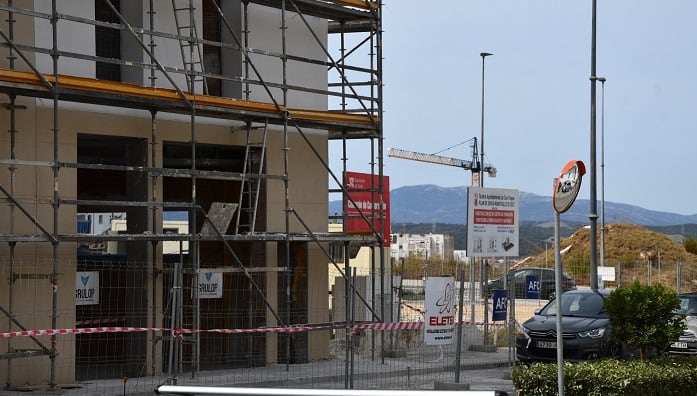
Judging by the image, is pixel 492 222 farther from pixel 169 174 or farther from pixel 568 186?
pixel 568 186

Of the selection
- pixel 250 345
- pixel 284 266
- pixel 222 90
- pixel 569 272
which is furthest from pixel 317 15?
pixel 569 272

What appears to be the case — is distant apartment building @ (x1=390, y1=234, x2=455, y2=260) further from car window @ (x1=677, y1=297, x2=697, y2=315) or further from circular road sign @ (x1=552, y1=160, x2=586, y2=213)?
circular road sign @ (x1=552, y1=160, x2=586, y2=213)

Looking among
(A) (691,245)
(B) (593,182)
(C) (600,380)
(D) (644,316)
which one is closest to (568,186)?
(C) (600,380)

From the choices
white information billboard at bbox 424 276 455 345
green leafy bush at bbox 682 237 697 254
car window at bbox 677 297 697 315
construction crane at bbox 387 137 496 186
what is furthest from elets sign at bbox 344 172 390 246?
construction crane at bbox 387 137 496 186

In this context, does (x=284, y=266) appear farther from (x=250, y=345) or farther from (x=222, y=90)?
(x=222, y=90)

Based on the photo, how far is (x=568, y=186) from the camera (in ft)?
42.0

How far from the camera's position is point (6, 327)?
17.5 m

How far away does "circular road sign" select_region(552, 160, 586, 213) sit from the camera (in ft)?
41.7

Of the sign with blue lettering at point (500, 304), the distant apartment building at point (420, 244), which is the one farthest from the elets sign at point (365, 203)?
the distant apartment building at point (420, 244)

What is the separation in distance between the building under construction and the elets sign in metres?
0.28

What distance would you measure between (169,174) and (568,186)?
780cm

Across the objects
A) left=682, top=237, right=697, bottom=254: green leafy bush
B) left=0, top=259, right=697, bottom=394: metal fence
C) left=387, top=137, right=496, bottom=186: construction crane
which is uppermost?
left=387, top=137, right=496, bottom=186: construction crane

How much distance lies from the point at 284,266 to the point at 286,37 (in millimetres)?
4189

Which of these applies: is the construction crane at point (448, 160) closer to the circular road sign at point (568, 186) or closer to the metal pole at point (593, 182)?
the metal pole at point (593, 182)
